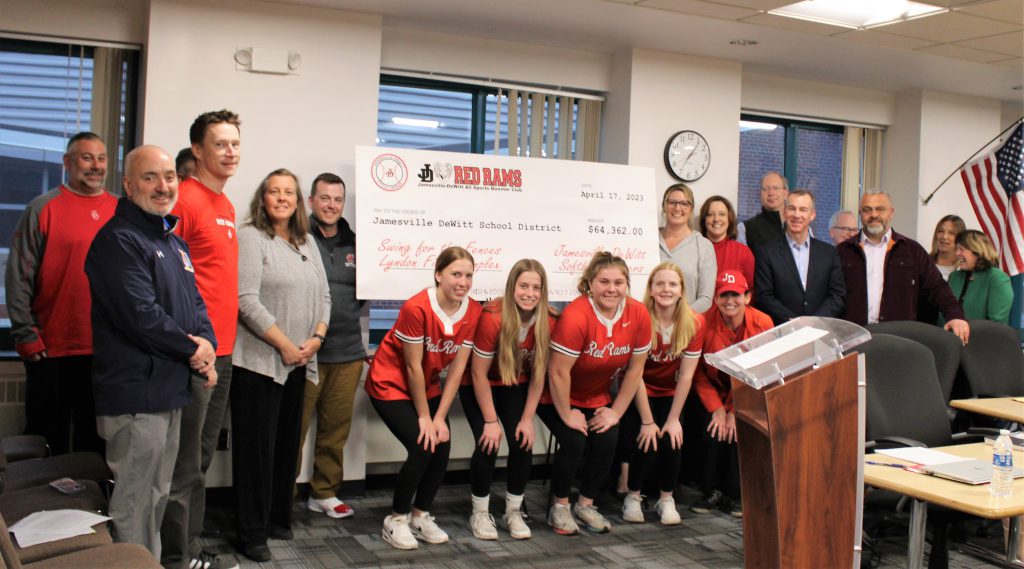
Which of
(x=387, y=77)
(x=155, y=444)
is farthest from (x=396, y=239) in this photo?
(x=155, y=444)

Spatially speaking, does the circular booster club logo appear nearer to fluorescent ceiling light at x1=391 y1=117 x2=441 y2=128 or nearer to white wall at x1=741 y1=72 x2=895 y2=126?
fluorescent ceiling light at x1=391 y1=117 x2=441 y2=128

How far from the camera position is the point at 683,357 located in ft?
14.4

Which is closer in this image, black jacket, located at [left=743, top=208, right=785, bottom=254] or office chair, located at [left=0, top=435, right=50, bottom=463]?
office chair, located at [left=0, top=435, right=50, bottom=463]

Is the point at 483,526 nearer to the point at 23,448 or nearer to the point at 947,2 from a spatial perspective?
the point at 23,448

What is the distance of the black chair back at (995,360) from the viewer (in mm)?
4504

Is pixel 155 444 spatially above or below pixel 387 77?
below

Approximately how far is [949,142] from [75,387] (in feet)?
20.5

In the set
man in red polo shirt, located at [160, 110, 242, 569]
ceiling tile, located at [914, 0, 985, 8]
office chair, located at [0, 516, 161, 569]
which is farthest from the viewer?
ceiling tile, located at [914, 0, 985, 8]

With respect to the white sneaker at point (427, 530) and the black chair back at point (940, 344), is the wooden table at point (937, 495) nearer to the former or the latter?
the black chair back at point (940, 344)

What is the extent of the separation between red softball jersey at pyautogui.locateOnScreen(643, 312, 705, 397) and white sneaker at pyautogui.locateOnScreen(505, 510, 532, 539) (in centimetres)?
95

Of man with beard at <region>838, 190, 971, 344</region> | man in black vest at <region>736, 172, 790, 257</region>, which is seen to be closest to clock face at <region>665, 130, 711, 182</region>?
man in black vest at <region>736, 172, 790, 257</region>

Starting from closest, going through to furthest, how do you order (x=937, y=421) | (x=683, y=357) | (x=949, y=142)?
(x=937, y=421), (x=683, y=357), (x=949, y=142)

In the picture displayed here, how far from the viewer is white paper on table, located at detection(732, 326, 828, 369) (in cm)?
192

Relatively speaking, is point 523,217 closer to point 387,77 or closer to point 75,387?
point 387,77
